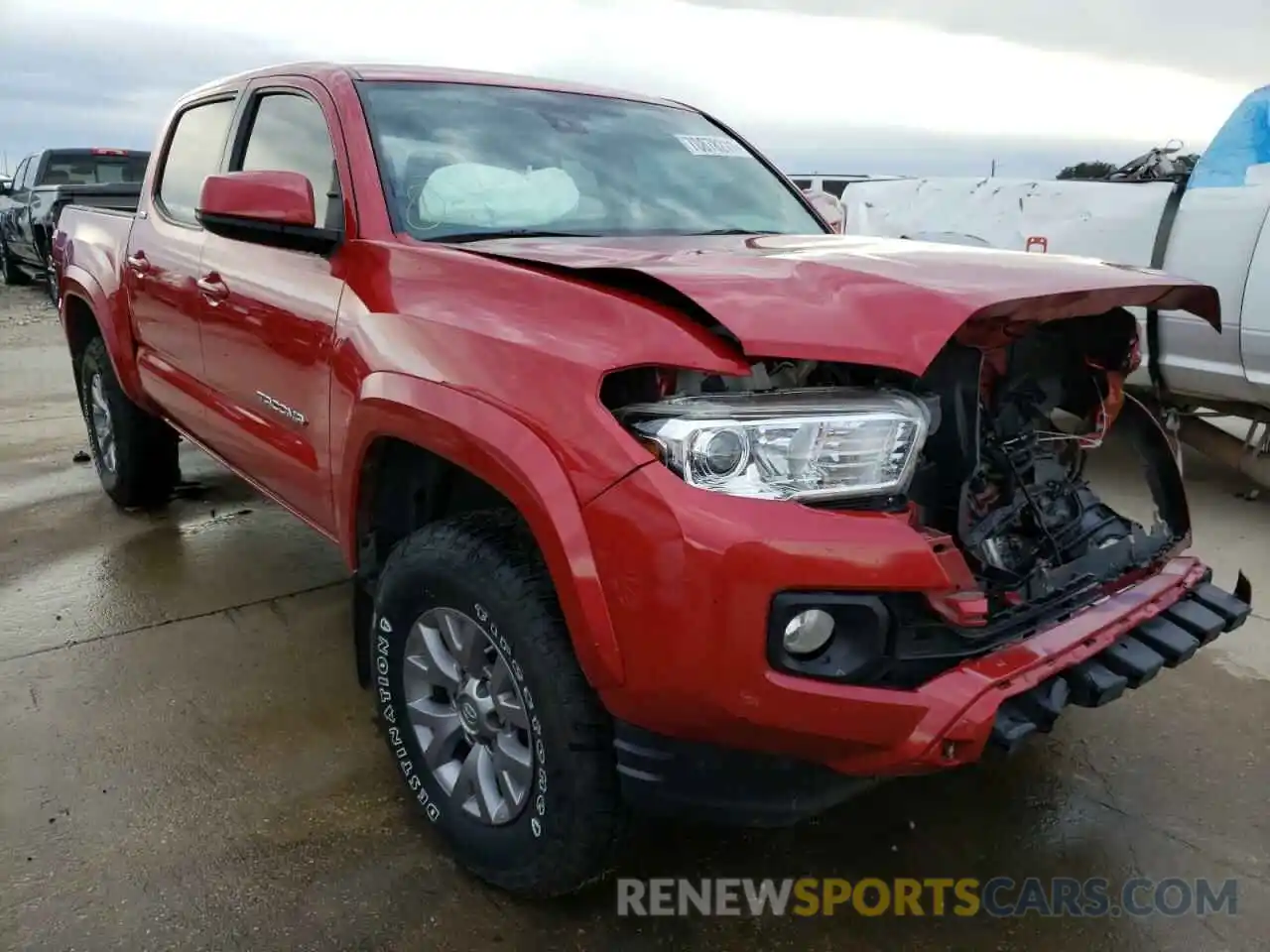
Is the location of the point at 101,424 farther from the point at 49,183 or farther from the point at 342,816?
the point at 49,183

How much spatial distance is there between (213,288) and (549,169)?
123 cm

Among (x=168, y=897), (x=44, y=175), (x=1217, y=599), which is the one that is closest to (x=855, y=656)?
(x=1217, y=599)

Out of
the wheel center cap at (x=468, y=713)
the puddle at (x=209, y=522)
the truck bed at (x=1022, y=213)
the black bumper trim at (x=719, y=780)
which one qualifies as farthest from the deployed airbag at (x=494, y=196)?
the puddle at (x=209, y=522)

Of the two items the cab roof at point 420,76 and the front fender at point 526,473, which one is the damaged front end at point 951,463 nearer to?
the front fender at point 526,473

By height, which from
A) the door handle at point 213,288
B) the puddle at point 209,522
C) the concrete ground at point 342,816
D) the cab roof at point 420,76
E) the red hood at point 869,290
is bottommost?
the puddle at point 209,522

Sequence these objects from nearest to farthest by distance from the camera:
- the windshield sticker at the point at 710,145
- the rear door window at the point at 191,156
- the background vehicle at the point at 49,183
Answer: the windshield sticker at the point at 710,145, the rear door window at the point at 191,156, the background vehicle at the point at 49,183

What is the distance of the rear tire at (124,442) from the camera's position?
494 cm

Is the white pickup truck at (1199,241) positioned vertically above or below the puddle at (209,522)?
above

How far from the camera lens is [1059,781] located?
115 inches

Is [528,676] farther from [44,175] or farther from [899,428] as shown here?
[44,175]

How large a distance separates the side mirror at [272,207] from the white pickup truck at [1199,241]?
3015 mm

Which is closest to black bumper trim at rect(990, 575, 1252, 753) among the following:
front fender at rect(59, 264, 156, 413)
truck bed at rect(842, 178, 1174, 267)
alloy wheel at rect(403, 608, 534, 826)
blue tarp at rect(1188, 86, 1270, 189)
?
alloy wheel at rect(403, 608, 534, 826)

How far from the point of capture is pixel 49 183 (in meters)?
13.9

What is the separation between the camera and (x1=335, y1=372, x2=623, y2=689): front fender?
1.93 m
